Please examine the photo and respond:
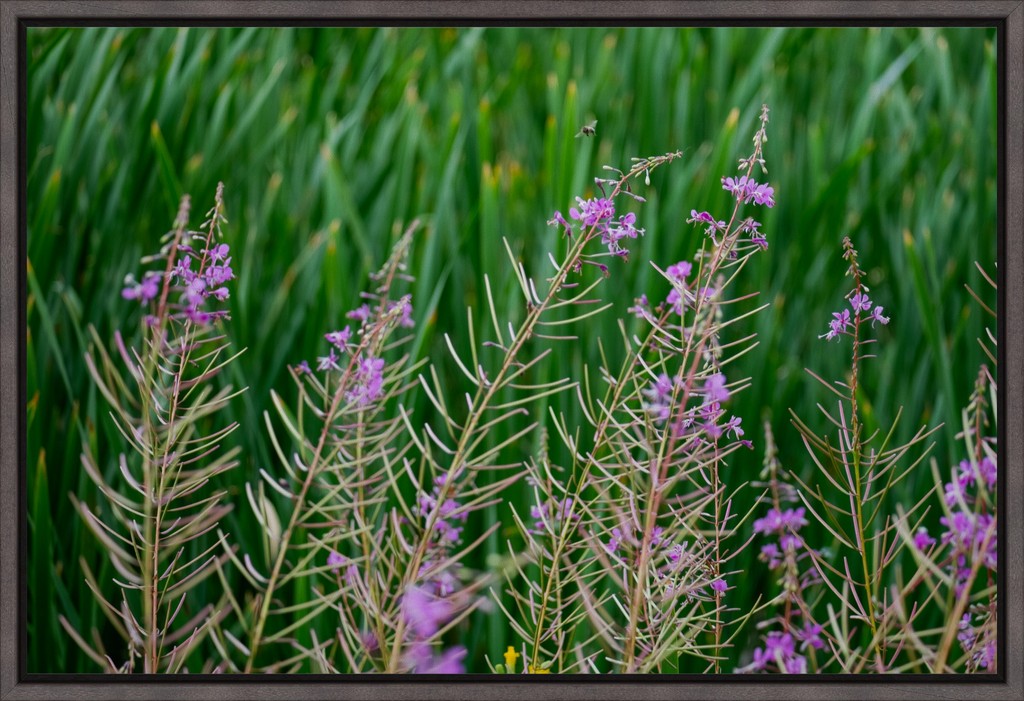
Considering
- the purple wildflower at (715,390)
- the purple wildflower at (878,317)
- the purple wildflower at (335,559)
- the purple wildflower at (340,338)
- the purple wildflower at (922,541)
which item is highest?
the purple wildflower at (878,317)

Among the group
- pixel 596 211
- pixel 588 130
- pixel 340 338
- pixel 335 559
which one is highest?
pixel 588 130

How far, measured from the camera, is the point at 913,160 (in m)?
1.11

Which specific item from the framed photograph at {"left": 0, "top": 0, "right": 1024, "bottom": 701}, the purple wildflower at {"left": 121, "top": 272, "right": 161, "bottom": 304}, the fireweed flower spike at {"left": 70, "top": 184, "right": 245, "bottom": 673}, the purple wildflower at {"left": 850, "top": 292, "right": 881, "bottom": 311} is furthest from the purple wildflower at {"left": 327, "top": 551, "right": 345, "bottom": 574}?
the purple wildflower at {"left": 850, "top": 292, "right": 881, "bottom": 311}

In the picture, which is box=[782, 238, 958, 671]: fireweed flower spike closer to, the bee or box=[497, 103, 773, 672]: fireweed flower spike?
box=[497, 103, 773, 672]: fireweed flower spike

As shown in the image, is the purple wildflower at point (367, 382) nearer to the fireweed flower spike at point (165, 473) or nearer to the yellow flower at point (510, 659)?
the fireweed flower spike at point (165, 473)

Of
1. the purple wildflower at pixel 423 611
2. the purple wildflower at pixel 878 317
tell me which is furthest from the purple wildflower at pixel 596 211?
the purple wildflower at pixel 423 611

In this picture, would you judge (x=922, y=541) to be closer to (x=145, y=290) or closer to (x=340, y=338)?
(x=340, y=338)

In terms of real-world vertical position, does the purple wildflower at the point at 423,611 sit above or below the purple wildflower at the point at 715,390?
below

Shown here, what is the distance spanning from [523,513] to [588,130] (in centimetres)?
45

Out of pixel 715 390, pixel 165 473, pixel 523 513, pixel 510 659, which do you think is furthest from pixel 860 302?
pixel 165 473

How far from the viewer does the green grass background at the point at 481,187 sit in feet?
3.21

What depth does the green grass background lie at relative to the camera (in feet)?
3.21

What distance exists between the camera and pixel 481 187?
103 cm

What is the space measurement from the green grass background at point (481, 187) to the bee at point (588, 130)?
0.01 metres
